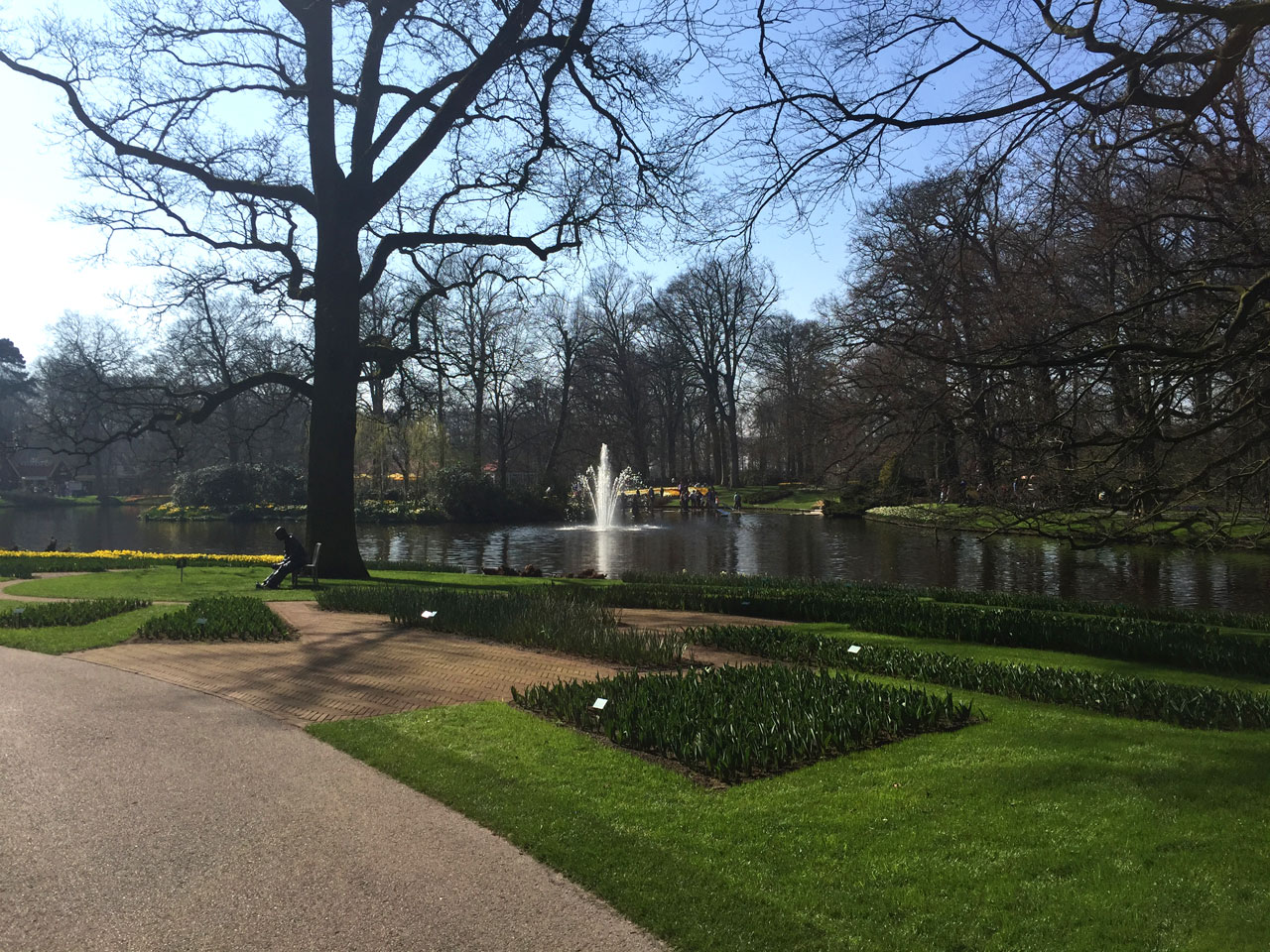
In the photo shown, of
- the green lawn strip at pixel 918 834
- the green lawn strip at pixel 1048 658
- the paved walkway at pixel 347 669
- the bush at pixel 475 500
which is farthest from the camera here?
the bush at pixel 475 500

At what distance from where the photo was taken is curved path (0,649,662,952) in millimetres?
3691

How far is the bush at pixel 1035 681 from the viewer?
21.6 feet

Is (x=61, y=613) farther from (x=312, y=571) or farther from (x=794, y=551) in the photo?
(x=794, y=551)

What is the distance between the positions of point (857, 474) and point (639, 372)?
2051 centimetres

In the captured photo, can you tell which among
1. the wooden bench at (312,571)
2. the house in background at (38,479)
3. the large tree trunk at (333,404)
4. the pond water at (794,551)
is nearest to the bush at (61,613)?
the wooden bench at (312,571)

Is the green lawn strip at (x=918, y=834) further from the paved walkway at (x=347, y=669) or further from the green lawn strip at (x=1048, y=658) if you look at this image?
the green lawn strip at (x=1048, y=658)

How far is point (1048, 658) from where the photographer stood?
9.42 meters

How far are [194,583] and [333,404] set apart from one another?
13.5 ft

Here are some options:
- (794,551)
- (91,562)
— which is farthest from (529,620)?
(794,551)

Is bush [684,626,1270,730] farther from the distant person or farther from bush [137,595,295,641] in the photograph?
the distant person

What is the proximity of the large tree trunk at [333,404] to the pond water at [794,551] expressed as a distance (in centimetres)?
725

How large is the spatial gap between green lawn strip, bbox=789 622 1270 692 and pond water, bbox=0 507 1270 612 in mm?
3079

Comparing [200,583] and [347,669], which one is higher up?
[200,583]

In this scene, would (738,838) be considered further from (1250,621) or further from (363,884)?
(1250,621)
